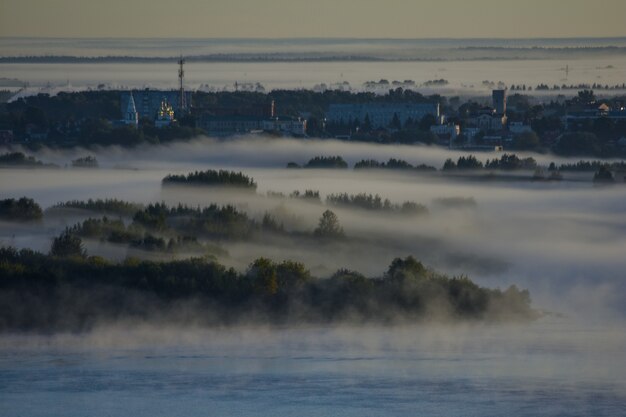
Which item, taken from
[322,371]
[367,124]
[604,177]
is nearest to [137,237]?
[322,371]

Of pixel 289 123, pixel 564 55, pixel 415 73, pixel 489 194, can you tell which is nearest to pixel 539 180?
pixel 489 194

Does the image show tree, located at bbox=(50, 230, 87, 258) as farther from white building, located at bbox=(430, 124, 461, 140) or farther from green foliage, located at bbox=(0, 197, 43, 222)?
white building, located at bbox=(430, 124, 461, 140)

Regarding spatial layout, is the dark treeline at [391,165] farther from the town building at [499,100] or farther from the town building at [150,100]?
the town building at [150,100]

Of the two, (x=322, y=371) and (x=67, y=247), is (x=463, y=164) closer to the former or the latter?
(x=67, y=247)

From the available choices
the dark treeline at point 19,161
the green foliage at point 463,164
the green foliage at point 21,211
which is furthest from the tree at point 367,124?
the green foliage at point 21,211

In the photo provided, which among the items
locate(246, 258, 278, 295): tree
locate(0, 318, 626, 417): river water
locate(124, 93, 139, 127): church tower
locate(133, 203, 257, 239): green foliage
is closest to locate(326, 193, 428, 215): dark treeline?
locate(133, 203, 257, 239): green foliage

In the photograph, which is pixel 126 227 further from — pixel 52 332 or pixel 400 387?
pixel 400 387
